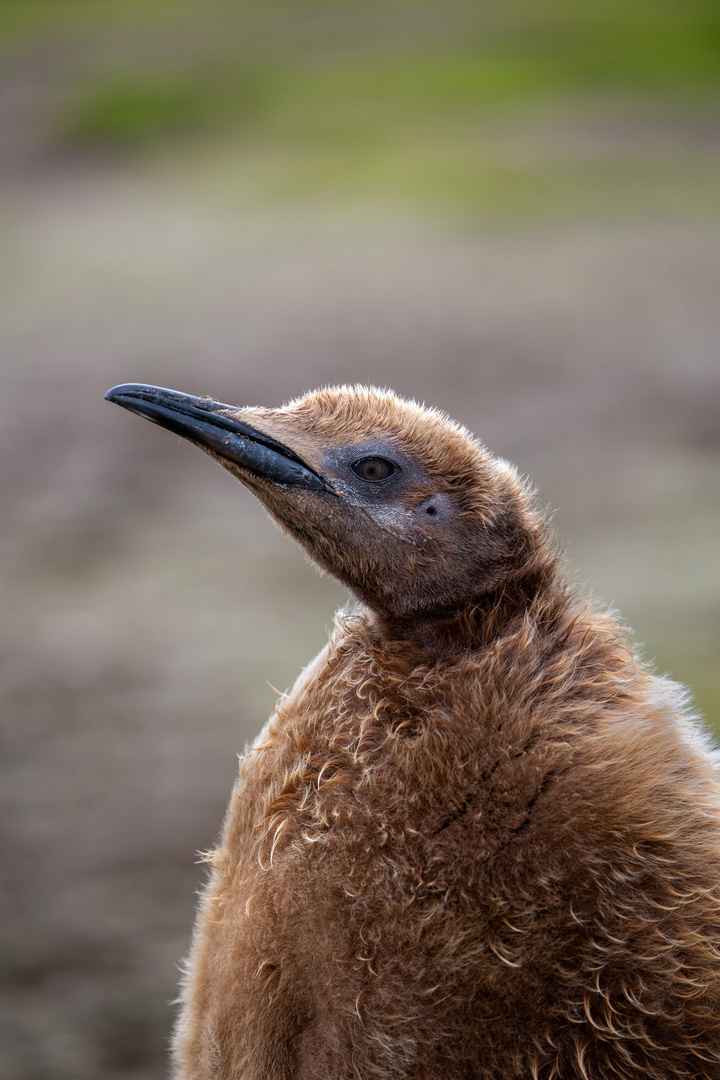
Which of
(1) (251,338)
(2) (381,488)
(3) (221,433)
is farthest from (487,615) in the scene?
(1) (251,338)

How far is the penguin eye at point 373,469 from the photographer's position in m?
1.50

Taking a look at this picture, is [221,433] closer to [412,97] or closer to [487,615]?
[487,615]

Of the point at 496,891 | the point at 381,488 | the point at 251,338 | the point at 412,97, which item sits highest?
the point at 412,97

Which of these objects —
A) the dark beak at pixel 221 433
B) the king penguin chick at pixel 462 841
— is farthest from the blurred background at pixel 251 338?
the dark beak at pixel 221 433

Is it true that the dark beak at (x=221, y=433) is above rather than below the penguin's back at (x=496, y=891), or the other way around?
above

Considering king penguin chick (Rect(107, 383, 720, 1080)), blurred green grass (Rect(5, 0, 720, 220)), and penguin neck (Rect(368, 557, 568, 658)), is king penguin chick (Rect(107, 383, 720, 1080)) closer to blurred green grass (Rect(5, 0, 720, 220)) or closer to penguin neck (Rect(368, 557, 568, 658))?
penguin neck (Rect(368, 557, 568, 658))

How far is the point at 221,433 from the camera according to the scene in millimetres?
1467

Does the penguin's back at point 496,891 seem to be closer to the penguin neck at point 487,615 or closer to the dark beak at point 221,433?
the penguin neck at point 487,615

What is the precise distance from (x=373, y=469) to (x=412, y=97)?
11.3 metres

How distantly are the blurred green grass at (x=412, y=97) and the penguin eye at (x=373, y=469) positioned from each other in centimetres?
834

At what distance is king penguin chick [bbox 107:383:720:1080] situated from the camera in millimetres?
1217

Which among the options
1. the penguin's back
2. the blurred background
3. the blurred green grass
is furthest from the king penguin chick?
the blurred green grass

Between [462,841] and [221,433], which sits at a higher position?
[221,433]

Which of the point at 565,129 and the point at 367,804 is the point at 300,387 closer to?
the point at 565,129
